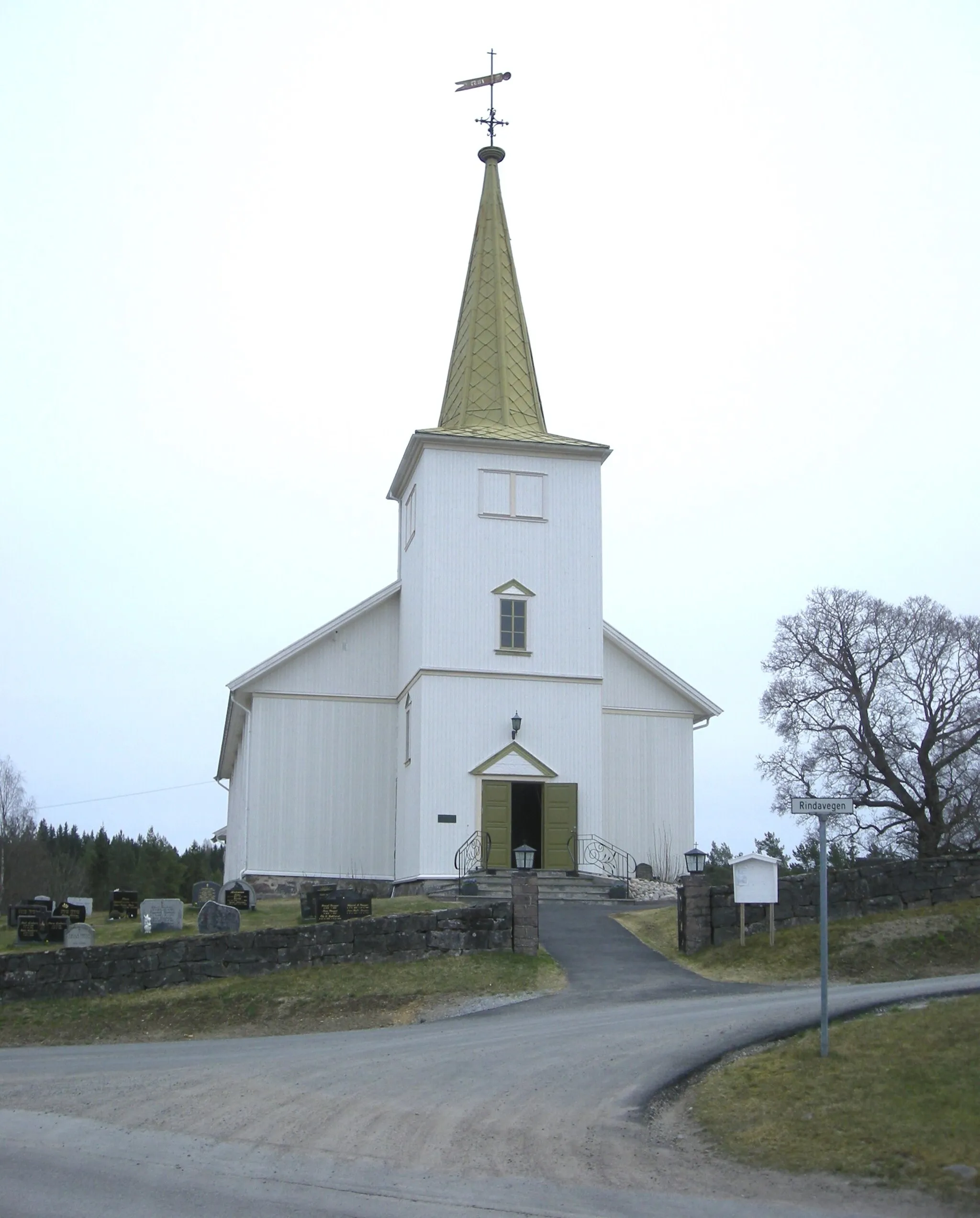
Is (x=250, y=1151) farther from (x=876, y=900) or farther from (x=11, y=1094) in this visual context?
(x=876, y=900)

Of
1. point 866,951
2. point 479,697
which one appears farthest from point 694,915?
point 479,697

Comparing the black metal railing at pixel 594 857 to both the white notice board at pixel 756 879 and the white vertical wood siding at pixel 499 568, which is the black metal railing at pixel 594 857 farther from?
the white notice board at pixel 756 879

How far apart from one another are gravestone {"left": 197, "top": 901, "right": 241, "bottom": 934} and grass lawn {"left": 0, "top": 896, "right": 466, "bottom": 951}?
36 cm

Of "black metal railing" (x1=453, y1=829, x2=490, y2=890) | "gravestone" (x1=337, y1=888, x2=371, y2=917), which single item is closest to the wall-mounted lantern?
"gravestone" (x1=337, y1=888, x2=371, y2=917)

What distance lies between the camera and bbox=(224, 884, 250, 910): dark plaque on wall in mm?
25391

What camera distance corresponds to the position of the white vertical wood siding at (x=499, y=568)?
97.2 feet

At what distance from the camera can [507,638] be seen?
2984 centimetres

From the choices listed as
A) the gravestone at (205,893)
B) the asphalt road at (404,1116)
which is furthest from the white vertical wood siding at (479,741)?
the asphalt road at (404,1116)

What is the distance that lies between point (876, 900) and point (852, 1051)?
8.51m

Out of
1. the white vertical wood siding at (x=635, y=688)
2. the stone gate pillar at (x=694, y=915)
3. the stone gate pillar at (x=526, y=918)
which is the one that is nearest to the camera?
the stone gate pillar at (x=526, y=918)

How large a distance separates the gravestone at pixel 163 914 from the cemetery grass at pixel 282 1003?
298 centimetres

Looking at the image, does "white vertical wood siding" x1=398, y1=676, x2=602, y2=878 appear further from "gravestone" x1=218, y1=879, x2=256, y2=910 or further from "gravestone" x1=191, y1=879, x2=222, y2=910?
"gravestone" x1=191, y1=879, x2=222, y2=910

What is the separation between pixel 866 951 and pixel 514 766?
11.6m

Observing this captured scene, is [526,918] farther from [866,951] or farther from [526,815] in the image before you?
[526,815]
